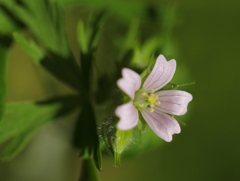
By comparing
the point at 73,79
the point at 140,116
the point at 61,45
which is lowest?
the point at 140,116

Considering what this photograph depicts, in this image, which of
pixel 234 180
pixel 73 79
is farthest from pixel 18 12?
pixel 234 180

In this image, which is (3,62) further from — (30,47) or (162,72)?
(162,72)

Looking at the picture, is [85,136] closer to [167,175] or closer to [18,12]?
[18,12]

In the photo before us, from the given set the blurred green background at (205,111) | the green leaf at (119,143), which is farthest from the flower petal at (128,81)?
the blurred green background at (205,111)

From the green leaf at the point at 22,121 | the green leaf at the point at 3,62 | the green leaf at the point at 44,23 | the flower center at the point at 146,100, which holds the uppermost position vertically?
the green leaf at the point at 44,23

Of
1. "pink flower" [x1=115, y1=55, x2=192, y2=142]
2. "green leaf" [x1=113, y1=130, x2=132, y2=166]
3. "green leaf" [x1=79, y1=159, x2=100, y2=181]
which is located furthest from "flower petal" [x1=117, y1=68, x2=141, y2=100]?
"green leaf" [x1=79, y1=159, x2=100, y2=181]

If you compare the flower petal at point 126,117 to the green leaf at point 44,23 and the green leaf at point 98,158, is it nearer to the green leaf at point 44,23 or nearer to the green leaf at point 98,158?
the green leaf at point 98,158

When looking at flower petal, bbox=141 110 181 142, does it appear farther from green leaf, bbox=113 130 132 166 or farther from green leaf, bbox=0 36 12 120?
green leaf, bbox=0 36 12 120
